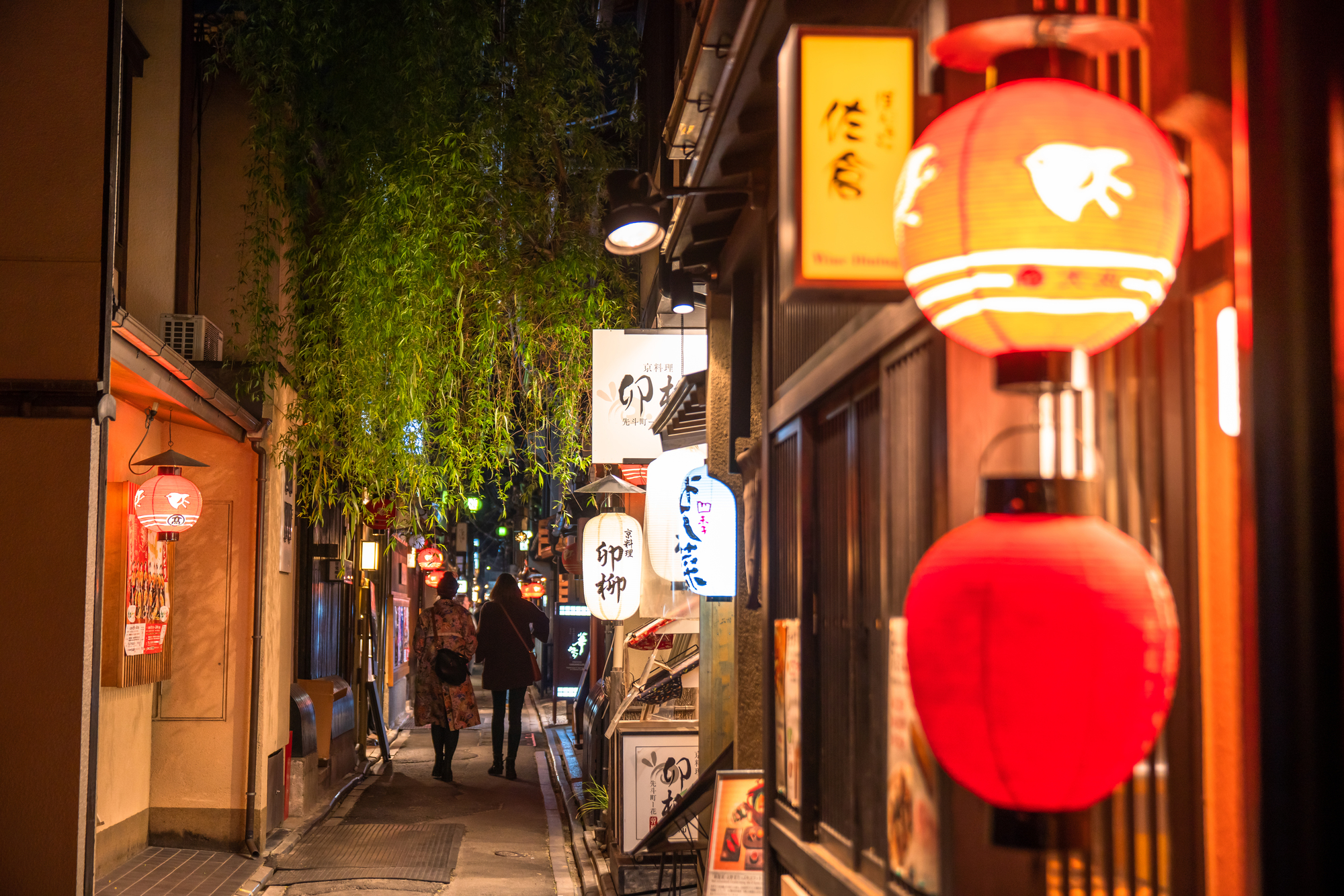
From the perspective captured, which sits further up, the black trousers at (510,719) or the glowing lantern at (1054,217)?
the glowing lantern at (1054,217)

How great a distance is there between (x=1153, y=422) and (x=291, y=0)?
11.3m

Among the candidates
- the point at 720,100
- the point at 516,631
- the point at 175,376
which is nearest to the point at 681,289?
the point at 720,100

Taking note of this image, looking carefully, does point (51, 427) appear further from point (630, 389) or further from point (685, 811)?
point (630, 389)

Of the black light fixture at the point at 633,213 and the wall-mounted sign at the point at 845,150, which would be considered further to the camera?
the black light fixture at the point at 633,213

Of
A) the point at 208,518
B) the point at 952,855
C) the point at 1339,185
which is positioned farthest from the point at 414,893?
the point at 1339,185

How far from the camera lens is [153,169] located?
40.5 ft

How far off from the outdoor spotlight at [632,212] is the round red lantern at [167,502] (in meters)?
5.03

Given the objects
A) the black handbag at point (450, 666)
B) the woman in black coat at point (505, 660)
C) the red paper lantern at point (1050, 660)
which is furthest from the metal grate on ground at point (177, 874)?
the red paper lantern at point (1050, 660)

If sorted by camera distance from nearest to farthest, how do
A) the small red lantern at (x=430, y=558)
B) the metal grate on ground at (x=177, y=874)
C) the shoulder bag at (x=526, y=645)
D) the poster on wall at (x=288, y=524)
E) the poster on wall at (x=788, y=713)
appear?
1. the poster on wall at (x=788, y=713)
2. the metal grate on ground at (x=177, y=874)
3. the poster on wall at (x=288, y=524)
4. the shoulder bag at (x=526, y=645)
5. the small red lantern at (x=430, y=558)

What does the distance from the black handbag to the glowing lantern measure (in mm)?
15184

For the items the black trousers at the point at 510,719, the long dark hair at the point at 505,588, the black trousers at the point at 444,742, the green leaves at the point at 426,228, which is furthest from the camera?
the long dark hair at the point at 505,588

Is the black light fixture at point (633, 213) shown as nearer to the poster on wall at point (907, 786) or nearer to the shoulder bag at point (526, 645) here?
the poster on wall at point (907, 786)

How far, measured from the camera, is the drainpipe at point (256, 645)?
12055 millimetres

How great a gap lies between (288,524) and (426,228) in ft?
15.7
